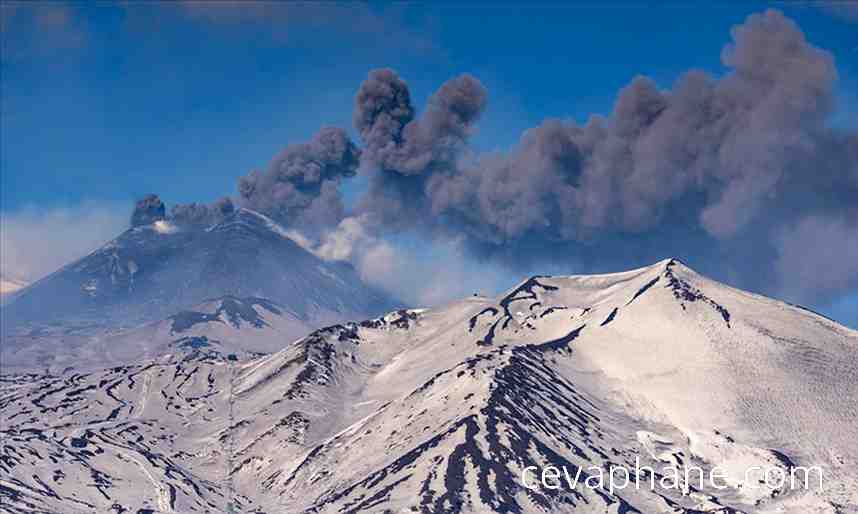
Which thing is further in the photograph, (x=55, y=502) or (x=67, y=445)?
(x=67, y=445)

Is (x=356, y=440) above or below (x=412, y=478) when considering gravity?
above

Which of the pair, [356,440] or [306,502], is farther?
[356,440]

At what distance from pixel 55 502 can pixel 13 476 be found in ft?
32.3

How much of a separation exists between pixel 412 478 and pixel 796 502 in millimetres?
54221

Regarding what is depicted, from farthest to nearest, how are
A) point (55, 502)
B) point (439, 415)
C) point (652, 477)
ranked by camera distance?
point (439, 415), point (652, 477), point (55, 502)

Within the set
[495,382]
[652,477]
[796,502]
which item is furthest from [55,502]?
[796,502]

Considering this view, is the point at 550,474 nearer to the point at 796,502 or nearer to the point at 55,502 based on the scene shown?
the point at 796,502

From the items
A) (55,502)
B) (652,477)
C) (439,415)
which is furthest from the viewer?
(439,415)

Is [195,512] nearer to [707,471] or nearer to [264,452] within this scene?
[264,452]

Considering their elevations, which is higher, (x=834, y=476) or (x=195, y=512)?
(x=834, y=476)

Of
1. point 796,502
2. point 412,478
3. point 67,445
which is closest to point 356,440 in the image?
point 412,478

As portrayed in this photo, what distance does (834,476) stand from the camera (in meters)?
175

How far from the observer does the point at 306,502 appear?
559 ft

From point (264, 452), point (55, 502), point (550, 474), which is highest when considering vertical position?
point (264, 452)
